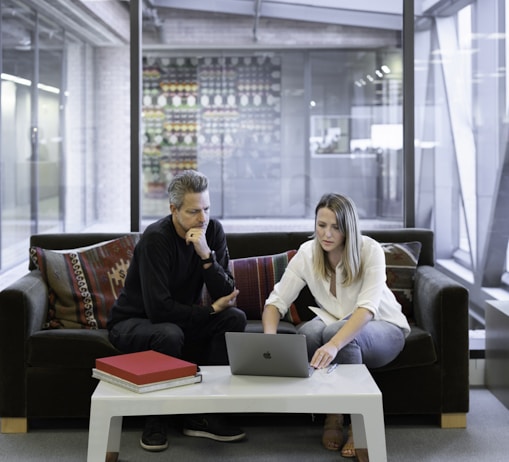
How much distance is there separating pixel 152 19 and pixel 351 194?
159cm

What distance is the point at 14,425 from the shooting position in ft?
12.6

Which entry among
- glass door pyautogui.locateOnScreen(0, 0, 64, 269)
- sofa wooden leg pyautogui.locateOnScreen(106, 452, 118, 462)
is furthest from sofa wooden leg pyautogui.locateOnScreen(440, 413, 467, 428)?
glass door pyautogui.locateOnScreen(0, 0, 64, 269)

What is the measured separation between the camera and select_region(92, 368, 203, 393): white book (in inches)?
116

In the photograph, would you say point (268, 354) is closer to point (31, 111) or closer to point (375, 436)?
point (375, 436)

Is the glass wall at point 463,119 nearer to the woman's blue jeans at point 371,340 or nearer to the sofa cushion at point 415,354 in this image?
the sofa cushion at point 415,354

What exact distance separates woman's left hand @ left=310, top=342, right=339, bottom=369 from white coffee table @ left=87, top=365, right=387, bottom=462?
0.60 feet

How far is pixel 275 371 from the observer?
3.08 metres

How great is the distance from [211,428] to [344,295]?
800 mm

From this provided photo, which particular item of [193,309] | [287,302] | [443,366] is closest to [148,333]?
[193,309]

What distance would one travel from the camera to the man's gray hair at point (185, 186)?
12.0 ft

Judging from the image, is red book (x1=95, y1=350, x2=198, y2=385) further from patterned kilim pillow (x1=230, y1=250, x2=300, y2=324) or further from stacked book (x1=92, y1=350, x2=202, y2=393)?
patterned kilim pillow (x1=230, y1=250, x2=300, y2=324)

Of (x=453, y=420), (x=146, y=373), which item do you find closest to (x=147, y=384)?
(x=146, y=373)

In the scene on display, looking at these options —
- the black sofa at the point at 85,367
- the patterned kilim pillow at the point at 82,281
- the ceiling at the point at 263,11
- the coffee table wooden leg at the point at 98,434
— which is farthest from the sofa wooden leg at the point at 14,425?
the ceiling at the point at 263,11

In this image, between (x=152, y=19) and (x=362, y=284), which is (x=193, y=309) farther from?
(x=152, y=19)
